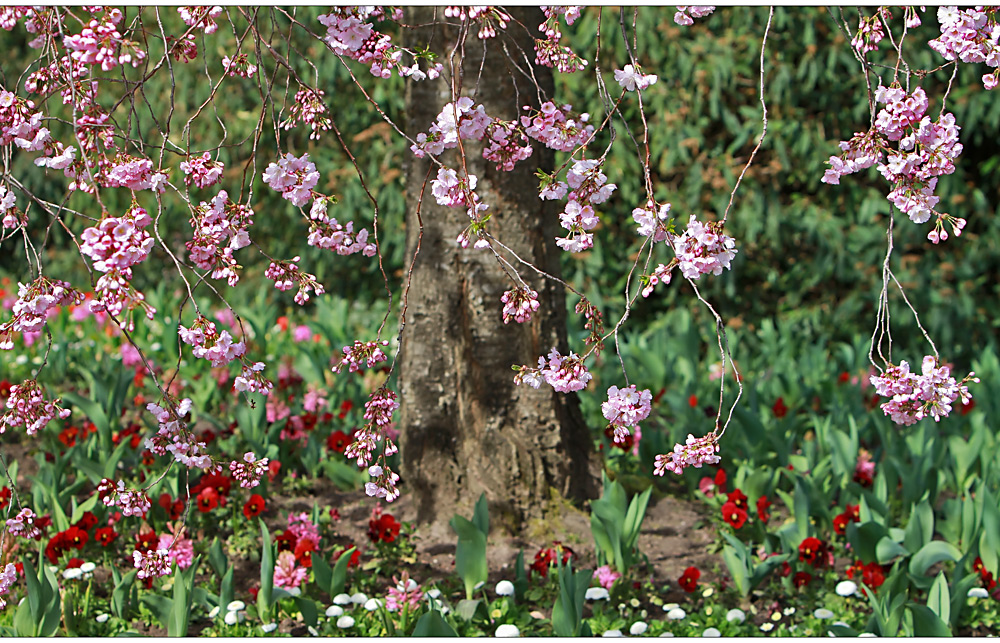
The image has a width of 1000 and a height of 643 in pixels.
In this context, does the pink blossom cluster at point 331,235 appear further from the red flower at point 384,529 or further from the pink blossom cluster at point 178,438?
the red flower at point 384,529

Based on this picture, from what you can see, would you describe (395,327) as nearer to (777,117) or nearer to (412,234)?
(412,234)

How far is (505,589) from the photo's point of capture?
2.47 m

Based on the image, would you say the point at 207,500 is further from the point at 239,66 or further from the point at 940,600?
the point at 940,600

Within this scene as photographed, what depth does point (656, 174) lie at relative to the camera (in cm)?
491

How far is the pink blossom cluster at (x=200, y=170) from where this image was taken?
5.75 feet

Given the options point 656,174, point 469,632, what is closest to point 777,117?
point 656,174

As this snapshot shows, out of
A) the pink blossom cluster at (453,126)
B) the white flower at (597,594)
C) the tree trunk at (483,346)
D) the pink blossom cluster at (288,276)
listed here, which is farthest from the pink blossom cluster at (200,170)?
the white flower at (597,594)

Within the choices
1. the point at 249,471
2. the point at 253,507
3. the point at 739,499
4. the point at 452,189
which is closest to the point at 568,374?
the point at 452,189

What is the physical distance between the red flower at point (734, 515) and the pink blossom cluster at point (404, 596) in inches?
36.6

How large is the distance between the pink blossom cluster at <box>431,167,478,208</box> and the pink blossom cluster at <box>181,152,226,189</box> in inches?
19.6

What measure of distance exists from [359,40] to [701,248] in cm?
77

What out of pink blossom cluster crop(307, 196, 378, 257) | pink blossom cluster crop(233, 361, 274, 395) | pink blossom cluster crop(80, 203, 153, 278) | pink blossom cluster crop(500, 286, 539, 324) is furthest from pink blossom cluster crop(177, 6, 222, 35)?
pink blossom cluster crop(500, 286, 539, 324)

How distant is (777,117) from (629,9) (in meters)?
0.98

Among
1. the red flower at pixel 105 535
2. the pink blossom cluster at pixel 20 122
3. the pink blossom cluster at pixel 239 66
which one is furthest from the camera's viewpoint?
the red flower at pixel 105 535
